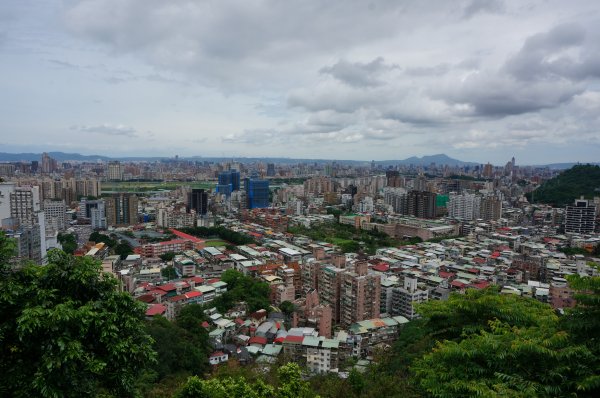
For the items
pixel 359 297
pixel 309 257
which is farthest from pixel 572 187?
pixel 359 297

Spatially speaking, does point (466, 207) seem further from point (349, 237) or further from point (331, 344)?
point (331, 344)

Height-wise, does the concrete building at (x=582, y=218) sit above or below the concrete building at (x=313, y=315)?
above

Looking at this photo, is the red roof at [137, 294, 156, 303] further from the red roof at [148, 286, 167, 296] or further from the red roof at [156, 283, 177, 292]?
the red roof at [156, 283, 177, 292]

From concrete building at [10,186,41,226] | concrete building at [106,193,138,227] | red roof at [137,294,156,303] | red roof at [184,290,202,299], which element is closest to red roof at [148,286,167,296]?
red roof at [137,294,156,303]

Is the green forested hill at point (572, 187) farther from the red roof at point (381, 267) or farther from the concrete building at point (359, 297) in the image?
the concrete building at point (359, 297)

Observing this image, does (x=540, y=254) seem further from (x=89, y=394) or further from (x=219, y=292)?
(x=89, y=394)

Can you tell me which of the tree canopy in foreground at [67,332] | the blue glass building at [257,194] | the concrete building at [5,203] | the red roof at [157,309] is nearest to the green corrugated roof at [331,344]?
the red roof at [157,309]

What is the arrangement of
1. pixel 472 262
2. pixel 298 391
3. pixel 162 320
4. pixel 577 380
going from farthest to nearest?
pixel 472 262
pixel 162 320
pixel 298 391
pixel 577 380

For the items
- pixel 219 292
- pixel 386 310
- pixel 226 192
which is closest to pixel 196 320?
pixel 219 292
